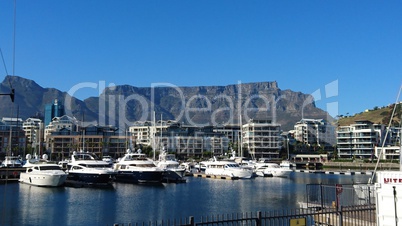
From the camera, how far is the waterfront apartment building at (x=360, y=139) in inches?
5374

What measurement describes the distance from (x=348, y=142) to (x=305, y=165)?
905 inches

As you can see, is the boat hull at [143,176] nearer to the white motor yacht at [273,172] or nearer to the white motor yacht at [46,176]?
the white motor yacht at [46,176]

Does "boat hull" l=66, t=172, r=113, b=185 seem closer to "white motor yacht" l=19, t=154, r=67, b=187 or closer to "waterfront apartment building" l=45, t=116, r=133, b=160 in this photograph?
"white motor yacht" l=19, t=154, r=67, b=187

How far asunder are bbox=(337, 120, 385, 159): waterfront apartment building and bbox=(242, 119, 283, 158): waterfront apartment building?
79.9 ft

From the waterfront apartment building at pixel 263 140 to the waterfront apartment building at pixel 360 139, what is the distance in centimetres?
2436

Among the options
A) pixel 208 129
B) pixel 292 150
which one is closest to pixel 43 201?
pixel 292 150

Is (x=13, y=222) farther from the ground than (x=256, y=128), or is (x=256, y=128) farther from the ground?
(x=256, y=128)

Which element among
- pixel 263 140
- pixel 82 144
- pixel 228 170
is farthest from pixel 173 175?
pixel 263 140

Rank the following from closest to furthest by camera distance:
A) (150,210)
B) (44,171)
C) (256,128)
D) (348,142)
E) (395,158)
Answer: (150,210), (44,171), (395,158), (348,142), (256,128)

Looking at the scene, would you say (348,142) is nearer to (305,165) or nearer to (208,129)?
(305,165)

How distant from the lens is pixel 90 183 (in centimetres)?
5869

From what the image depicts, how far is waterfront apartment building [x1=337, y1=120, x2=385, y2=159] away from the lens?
448ft

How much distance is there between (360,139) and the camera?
140m

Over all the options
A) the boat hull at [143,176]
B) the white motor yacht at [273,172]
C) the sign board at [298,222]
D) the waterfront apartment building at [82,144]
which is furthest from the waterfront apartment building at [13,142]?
the sign board at [298,222]
